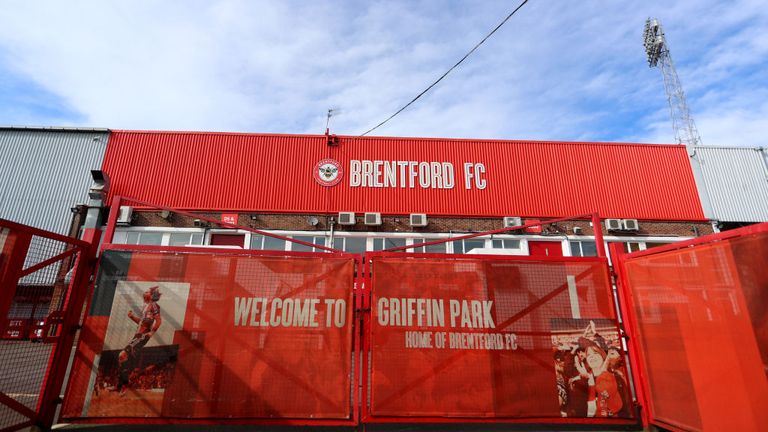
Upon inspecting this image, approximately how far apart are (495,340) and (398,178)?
1372 cm

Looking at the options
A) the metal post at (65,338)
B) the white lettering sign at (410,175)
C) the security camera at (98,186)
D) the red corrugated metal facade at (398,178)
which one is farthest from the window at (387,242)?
the metal post at (65,338)

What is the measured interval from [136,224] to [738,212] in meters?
27.7

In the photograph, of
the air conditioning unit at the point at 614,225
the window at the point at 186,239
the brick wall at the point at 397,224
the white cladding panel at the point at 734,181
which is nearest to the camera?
the window at the point at 186,239

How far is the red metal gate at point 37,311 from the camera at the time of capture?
379cm

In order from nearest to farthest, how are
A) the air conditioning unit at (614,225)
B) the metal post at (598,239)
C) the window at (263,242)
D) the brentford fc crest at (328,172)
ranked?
the metal post at (598,239)
the window at (263,242)
the air conditioning unit at (614,225)
the brentford fc crest at (328,172)

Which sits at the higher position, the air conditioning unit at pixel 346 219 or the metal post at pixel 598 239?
the air conditioning unit at pixel 346 219

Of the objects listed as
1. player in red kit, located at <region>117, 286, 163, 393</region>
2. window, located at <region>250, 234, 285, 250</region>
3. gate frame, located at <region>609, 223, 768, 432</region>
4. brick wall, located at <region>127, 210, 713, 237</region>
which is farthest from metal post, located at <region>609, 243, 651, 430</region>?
window, located at <region>250, 234, 285, 250</region>

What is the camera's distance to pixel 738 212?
17.9 meters

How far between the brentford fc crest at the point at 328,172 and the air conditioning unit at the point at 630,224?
42.8 ft

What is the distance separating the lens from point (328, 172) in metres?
17.6

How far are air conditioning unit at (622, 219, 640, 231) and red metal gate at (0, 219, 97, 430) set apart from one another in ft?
61.6

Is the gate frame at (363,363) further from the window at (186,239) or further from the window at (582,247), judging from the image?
the window at (582,247)

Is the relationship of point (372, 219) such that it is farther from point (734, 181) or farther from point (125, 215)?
point (734, 181)

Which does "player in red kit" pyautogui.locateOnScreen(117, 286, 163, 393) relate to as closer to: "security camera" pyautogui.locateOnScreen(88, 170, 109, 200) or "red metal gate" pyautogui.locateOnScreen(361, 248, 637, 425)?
"red metal gate" pyautogui.locateOnScreen(361, 248, 637, 425)
